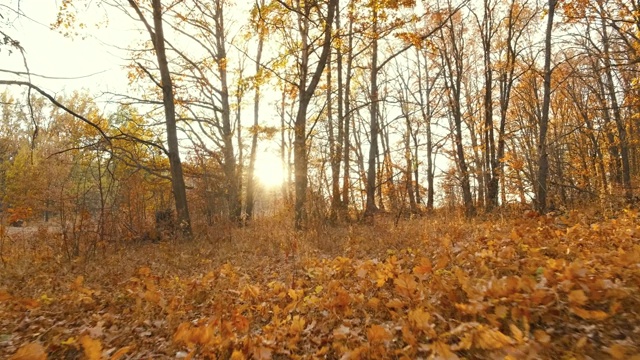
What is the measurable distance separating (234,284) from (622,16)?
13.8 meters

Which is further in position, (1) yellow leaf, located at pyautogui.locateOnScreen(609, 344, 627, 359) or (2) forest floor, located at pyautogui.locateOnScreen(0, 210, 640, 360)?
(2) forest floor, located at pyautogui.locateOnScreen(0, 210, 640, 360)

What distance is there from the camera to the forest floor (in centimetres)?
274

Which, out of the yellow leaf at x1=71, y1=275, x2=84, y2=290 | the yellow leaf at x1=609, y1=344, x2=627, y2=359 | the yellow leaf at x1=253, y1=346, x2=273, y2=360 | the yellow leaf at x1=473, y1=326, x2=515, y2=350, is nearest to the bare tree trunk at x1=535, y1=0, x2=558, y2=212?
the yellow leaf at x1=609, y1=344, x2=627, y2=359

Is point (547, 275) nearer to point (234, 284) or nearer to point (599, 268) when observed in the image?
point (599, 268)

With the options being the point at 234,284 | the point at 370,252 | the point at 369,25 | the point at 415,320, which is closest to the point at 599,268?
the point at 415,320

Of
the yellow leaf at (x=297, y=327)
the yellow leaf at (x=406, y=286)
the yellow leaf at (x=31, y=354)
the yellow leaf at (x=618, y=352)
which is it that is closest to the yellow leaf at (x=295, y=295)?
the yellow leaf at (x=297, y=327)

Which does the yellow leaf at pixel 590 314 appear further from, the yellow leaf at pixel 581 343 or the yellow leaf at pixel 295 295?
the yellow leaf at pixel 295 295

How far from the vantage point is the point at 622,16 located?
11.6 m

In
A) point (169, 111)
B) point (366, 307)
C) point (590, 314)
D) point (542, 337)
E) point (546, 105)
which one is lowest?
point (366, 307)

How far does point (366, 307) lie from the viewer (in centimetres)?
386

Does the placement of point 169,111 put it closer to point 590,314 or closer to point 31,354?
point 31,354

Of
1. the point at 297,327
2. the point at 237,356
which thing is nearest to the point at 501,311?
the point at 297,327

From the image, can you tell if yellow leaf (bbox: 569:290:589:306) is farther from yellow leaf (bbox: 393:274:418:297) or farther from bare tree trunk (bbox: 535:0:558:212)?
bare tree trunk (bbox: 535:0:558:212)

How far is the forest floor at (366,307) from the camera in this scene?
274cm
